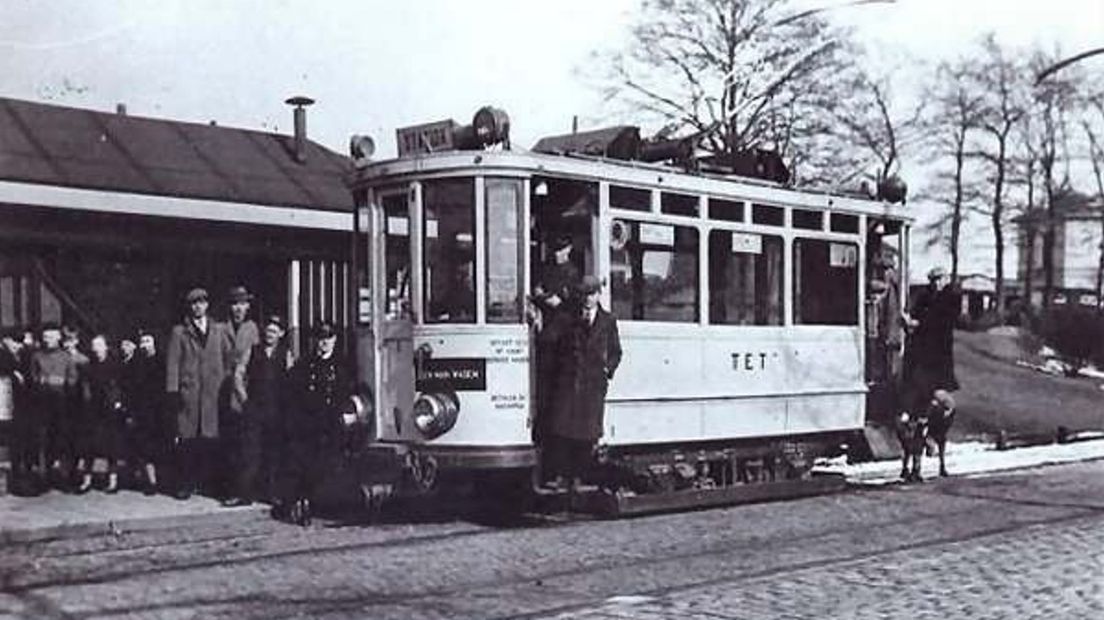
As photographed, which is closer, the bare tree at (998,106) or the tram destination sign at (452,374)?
the tram destination sign at (452,374)

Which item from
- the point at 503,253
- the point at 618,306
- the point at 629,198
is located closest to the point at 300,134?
the point at 629,198

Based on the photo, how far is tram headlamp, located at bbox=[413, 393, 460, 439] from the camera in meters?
9.66

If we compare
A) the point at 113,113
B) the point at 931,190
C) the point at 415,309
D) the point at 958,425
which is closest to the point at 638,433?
the point at 415,309

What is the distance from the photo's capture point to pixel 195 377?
432 inches

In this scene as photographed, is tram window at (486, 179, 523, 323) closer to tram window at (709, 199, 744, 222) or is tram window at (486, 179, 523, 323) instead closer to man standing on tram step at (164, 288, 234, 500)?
tram window at (709, 199, 744, 222)

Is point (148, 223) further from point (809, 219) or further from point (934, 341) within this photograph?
point (934, 341)

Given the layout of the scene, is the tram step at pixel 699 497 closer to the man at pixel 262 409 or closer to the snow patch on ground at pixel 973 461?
the snow patch on ground at pixel 973 461

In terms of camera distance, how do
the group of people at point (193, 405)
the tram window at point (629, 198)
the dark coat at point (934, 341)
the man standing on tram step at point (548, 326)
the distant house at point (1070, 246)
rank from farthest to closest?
1. the distant house at point (1070, 246)
2. the dark coat at point (934, 341)
3. the group of people at point (193, 405)
4. the tram window at point (629, 198)
5. the man standing on tram step at point (548, 326)

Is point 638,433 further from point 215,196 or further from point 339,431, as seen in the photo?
point 215,196

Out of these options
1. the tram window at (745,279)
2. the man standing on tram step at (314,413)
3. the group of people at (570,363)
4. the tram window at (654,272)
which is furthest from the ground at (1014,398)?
the man standing on tram step at (314,413)

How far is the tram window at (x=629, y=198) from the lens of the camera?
33.6 feet

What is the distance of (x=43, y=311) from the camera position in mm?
12555

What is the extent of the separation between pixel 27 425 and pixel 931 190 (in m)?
27.1

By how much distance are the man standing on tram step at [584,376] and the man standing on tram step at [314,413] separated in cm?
167
